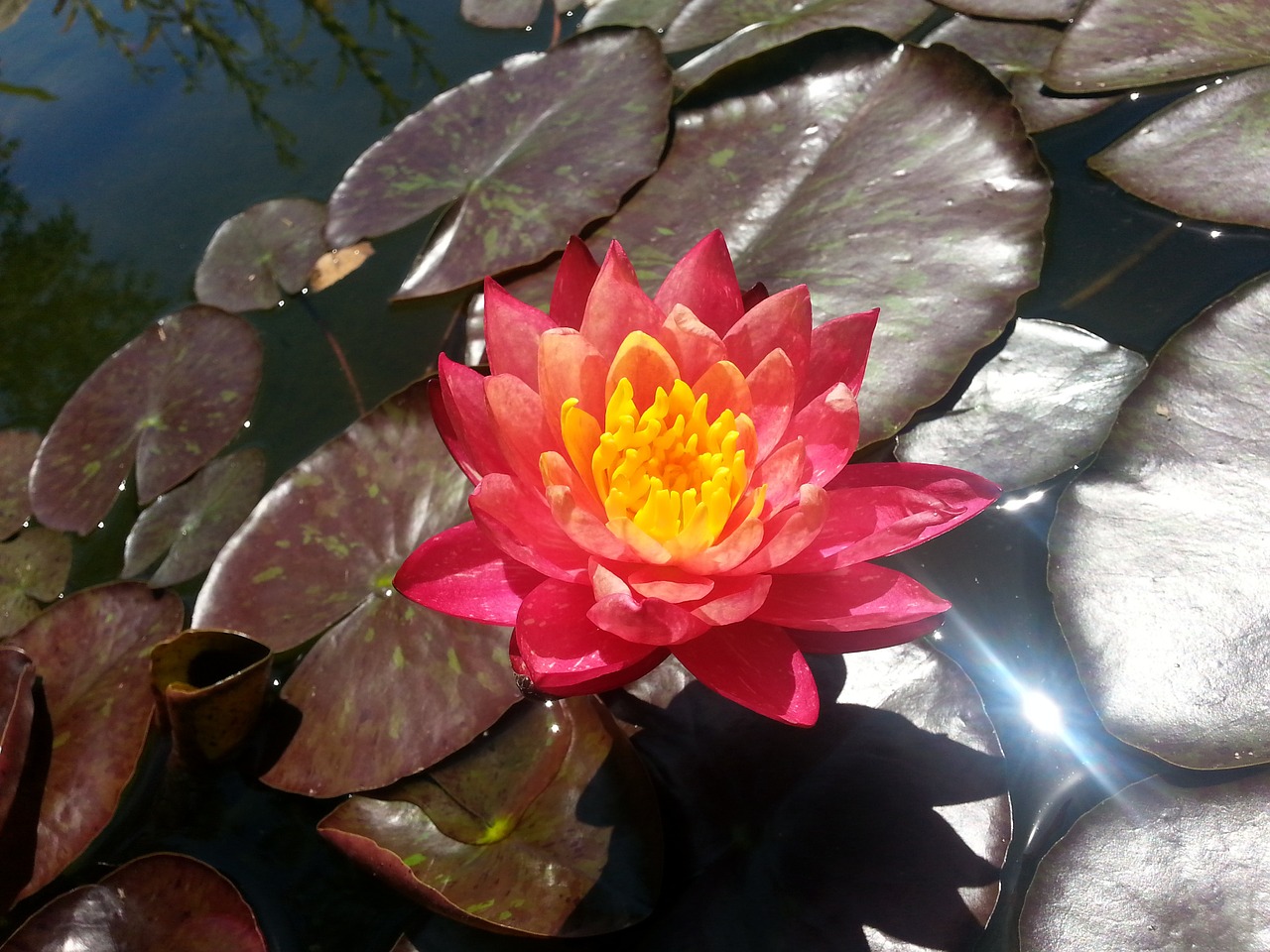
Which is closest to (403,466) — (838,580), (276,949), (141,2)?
(276,949)

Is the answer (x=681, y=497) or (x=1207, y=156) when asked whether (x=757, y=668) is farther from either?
(x=1207, y=156)

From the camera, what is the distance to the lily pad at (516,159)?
2.25 metres

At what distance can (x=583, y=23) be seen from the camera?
3.01 m

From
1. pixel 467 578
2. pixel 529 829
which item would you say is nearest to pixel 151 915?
pixel 529 829

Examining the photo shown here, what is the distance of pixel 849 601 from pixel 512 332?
0.67 m

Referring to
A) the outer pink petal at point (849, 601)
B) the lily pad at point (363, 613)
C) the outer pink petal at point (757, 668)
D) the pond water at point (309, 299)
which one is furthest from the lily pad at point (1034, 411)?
the lily pad at point (363, 613)

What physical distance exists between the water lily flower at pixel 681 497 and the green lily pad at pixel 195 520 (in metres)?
0.91

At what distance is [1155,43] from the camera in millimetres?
2107

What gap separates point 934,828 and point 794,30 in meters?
2.35

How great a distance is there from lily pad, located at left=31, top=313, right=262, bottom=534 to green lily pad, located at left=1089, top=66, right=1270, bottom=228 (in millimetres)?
2334

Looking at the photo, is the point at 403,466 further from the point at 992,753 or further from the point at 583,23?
the point at 583,23

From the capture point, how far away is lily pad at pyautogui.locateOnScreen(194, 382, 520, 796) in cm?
149

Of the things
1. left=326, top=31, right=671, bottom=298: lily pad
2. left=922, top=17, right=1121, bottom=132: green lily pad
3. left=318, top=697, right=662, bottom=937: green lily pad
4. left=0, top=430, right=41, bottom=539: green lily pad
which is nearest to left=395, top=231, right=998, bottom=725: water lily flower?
left=318, top=697, right=662, bottom=937: green lily pad

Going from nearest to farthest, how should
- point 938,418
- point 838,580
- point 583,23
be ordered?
point 838,580 → point 938,418 → point 583,23
